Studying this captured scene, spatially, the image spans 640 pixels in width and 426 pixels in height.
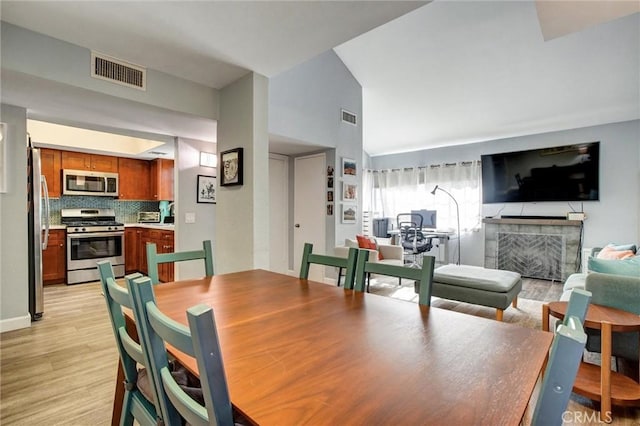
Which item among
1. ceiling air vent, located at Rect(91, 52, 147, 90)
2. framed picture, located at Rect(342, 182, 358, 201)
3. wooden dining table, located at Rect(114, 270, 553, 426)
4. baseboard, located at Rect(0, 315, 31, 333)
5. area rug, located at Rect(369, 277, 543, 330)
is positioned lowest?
area rug, located at Rect(369, 277, 543, 330)

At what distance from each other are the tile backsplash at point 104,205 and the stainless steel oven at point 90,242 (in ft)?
0.38

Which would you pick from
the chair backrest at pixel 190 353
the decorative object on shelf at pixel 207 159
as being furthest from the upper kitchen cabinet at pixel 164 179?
the chair backrest at pixel 190 353

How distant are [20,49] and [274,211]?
138 inches

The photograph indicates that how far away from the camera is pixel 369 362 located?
32.3 inches

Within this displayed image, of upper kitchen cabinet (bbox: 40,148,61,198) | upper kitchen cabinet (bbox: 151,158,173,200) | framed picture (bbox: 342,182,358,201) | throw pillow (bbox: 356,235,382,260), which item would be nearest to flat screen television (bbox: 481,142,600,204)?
framed picture (bbox: 342,182,358,201)

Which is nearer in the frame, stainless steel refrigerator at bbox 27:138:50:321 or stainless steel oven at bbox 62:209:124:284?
stainless steel refrigerator at bbox 27:138:50:321

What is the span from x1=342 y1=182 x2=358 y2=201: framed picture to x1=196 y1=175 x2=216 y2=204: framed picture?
196 cm

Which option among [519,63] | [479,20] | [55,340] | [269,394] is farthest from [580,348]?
[519,63]

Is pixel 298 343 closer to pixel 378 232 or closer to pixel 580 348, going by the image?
pixel 580 348

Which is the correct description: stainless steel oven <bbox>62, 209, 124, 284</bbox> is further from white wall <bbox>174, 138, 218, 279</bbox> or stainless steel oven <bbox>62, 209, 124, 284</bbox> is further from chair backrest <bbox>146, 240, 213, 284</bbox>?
chair backrest <bbox>146, 240, 213, 284</bbox>

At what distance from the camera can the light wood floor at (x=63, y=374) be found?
1692 millimetres

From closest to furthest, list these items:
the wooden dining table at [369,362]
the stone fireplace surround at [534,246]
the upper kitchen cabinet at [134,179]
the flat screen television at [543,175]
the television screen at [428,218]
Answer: the wooden dining table at [369,362], the flat screen television at [543,175], the stone fireplace surround at [534,246], the upper kitchen cabinet at [134,179], the television screen at [428,218]

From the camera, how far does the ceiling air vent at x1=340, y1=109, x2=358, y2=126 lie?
4.81 metres

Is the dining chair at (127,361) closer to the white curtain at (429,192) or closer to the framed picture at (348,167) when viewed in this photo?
the framed picture at (348,167)
